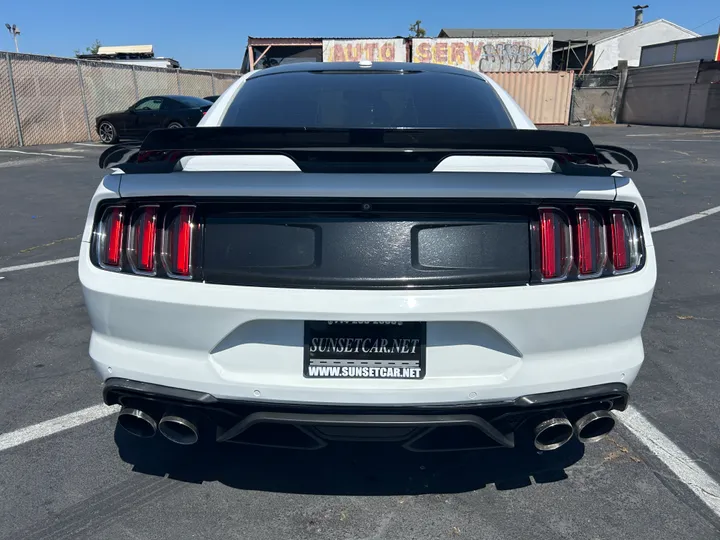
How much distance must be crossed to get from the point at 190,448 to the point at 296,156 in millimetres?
1583

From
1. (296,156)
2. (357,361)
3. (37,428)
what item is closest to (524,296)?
(357,361)

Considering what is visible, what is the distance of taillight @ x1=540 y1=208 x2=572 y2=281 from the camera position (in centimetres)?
205

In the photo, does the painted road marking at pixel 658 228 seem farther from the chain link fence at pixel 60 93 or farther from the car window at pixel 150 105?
the chain link fence at pixel 60 93

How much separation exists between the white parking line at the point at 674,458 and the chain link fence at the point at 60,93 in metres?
19.8

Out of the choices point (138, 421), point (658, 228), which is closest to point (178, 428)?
point (138, 421)

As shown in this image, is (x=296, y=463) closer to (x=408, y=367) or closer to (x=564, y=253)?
(x=408, y=367)

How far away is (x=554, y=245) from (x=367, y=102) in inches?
58.2

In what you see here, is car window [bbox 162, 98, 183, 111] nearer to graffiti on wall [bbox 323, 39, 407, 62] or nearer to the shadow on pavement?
graffiti on wall [bbox 323, 39, 407, 62]

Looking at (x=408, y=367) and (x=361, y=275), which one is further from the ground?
(x=361, y=275)

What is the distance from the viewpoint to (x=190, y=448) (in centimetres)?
278

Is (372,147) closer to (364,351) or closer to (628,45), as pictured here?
(364,351)

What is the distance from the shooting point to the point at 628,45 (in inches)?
1672

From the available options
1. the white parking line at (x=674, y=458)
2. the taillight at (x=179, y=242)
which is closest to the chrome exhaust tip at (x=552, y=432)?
the white parking line at (x=674, y=458)

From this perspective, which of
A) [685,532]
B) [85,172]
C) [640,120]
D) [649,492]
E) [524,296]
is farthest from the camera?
[640,120]
